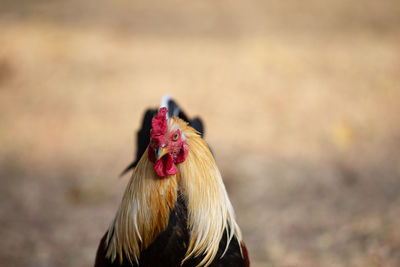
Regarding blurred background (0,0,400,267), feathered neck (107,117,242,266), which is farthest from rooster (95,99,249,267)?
blurred background (0,0,400,267)

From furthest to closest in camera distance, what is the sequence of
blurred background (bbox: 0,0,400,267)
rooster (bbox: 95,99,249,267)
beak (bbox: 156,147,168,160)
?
blurred background (bbox: 0,0,400,267), rooster (bbox: 95,99,249,267), beak (bbox: 156,147,168,160)

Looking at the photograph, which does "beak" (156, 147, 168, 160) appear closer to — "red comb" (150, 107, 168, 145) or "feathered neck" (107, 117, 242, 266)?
"red comb" (150, 107, 168, 145)

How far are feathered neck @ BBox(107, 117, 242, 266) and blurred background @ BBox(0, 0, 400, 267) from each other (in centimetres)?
220

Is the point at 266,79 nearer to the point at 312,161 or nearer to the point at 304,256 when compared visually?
the point at 312,161

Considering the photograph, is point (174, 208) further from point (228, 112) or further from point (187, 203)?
point (228, 112)

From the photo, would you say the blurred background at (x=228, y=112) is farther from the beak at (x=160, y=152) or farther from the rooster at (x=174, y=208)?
the beak at (x=160, y=152)

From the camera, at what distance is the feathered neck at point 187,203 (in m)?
2.74

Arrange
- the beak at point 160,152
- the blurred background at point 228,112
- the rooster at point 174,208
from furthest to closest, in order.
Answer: the blurred background at point 228,112, the rooster at point 174,208, the beak at point 160,152

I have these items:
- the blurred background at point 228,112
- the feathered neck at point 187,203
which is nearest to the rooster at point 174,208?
the feathered neck at point 187,203

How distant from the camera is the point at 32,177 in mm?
6504

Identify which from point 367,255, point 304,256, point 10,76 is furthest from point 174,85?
point 367,255

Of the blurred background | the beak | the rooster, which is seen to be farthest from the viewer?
the blurred background

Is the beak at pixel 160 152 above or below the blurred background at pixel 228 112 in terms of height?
below

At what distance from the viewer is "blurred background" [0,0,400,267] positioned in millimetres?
5422
